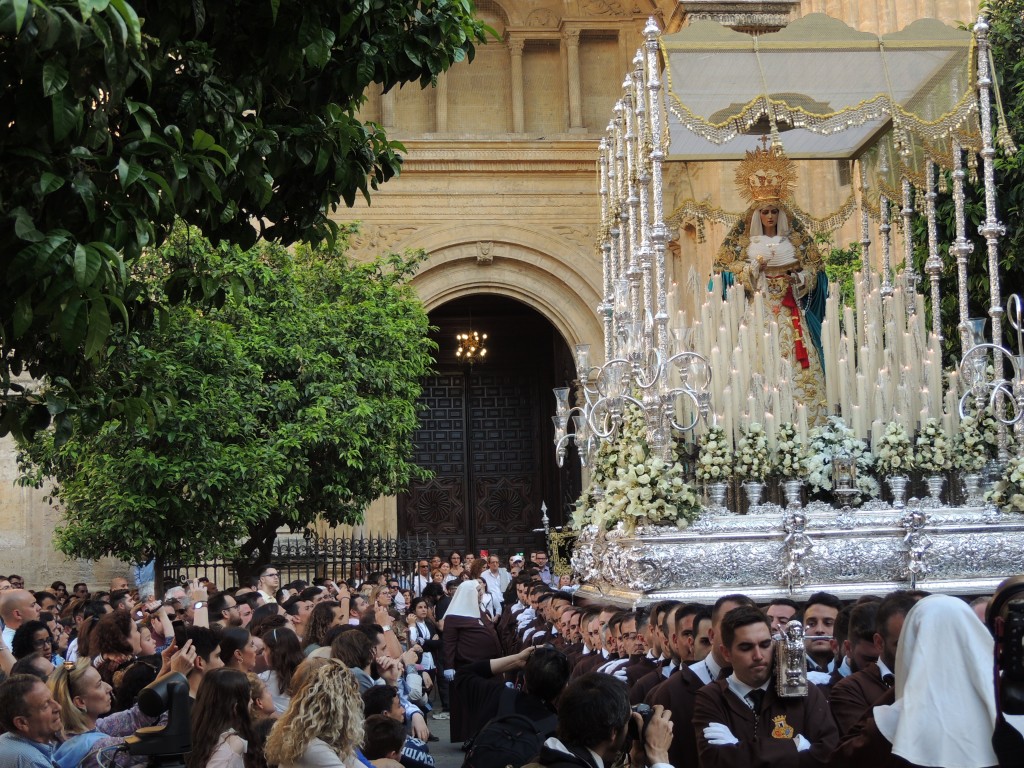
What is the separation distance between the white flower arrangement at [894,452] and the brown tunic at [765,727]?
6642 millimetres

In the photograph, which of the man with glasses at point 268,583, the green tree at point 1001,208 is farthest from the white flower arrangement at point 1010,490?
the man with glasses at point 268,583

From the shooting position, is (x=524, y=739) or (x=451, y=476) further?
(x=451, y=476)

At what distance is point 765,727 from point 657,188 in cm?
748

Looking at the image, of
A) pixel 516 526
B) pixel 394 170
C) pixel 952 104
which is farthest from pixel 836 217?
pixel 516 526

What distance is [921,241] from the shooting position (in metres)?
16.6

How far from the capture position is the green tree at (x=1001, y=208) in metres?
15.0

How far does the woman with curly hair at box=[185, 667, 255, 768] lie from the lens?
509 cm

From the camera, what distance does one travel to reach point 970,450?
460 inches

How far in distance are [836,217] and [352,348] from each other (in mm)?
6978

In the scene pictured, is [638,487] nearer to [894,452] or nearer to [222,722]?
[894,452]

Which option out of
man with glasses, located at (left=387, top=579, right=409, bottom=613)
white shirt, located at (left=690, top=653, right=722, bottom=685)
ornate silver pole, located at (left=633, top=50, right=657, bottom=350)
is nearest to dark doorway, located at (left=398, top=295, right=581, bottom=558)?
man with glasses, located at (left=387, top=579, right=409, bottom=613)

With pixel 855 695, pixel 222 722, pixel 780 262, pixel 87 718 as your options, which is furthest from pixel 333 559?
pixel 855 695

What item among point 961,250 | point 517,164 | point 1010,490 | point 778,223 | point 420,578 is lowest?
point 420,578

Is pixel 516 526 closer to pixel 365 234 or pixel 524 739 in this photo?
pixel 365 234
